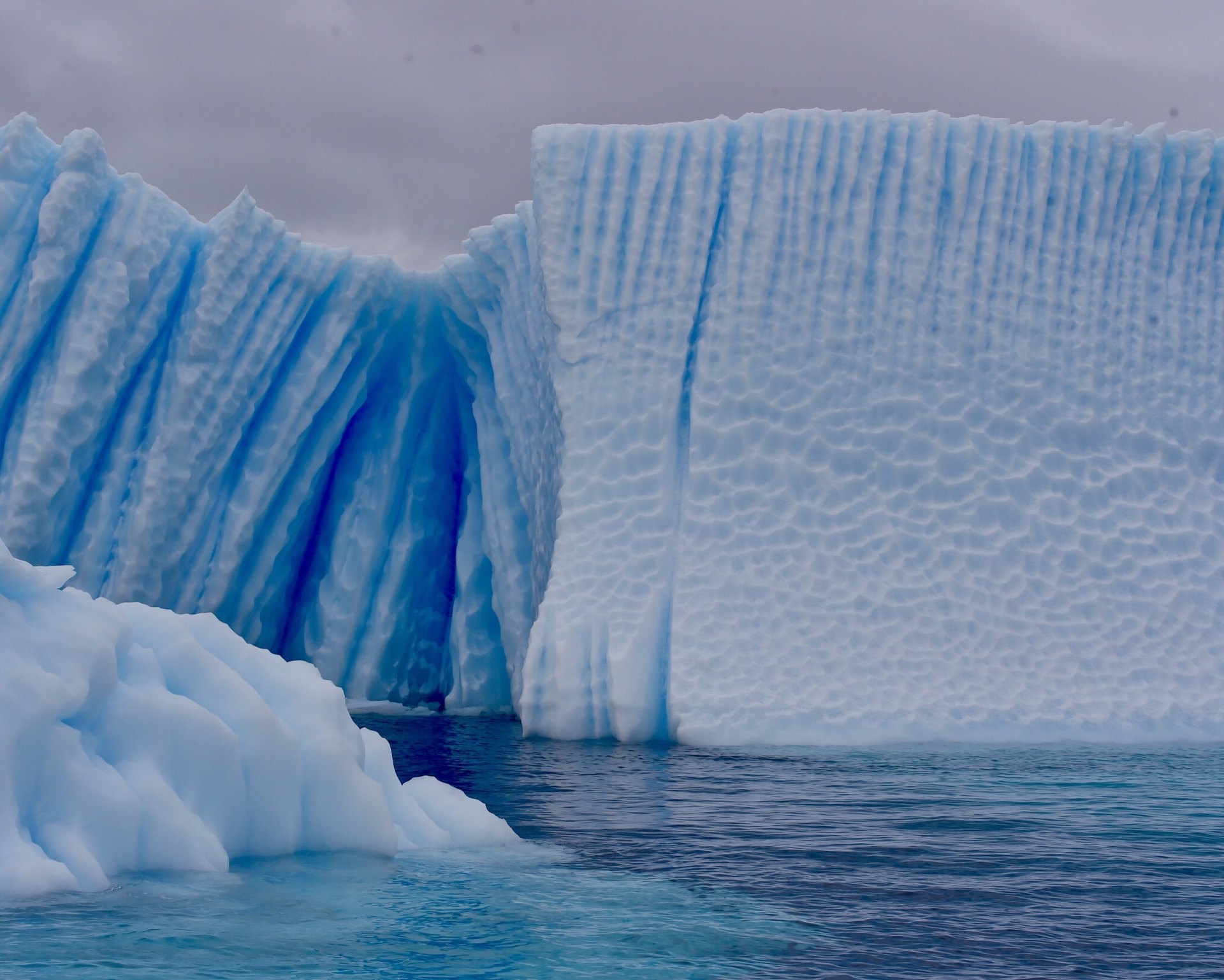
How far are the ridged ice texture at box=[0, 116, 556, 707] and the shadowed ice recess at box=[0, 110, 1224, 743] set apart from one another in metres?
0.03

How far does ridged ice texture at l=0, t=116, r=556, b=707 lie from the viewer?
9984 mm

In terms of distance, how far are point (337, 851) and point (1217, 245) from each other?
8.15 meters

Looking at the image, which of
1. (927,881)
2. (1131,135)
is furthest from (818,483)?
(927,881)

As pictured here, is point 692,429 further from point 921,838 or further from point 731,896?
point 731,896

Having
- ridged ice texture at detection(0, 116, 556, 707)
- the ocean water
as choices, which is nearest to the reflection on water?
the ocean water

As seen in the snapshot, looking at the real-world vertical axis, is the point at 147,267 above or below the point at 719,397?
above

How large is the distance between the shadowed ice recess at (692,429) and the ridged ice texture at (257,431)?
34mm

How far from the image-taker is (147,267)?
10.3 m

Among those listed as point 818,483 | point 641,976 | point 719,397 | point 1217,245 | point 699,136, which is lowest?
point 641,976

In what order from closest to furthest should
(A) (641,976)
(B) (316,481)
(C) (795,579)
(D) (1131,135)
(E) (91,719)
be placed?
1. (A) (641,976)
2. (E) (91,719)
3. (C) (795,579)
4. (D) (1131,135)
5. (B) (316,481)

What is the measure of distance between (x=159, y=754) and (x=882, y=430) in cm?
587

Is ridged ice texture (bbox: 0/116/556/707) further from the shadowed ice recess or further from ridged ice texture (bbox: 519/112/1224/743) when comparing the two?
ridged ice texture (bbox: 519/112/1224/743)

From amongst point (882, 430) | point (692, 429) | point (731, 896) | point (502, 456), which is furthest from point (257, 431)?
point (731, 896)

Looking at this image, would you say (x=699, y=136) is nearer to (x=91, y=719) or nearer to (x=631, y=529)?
(x=631, y=529)
